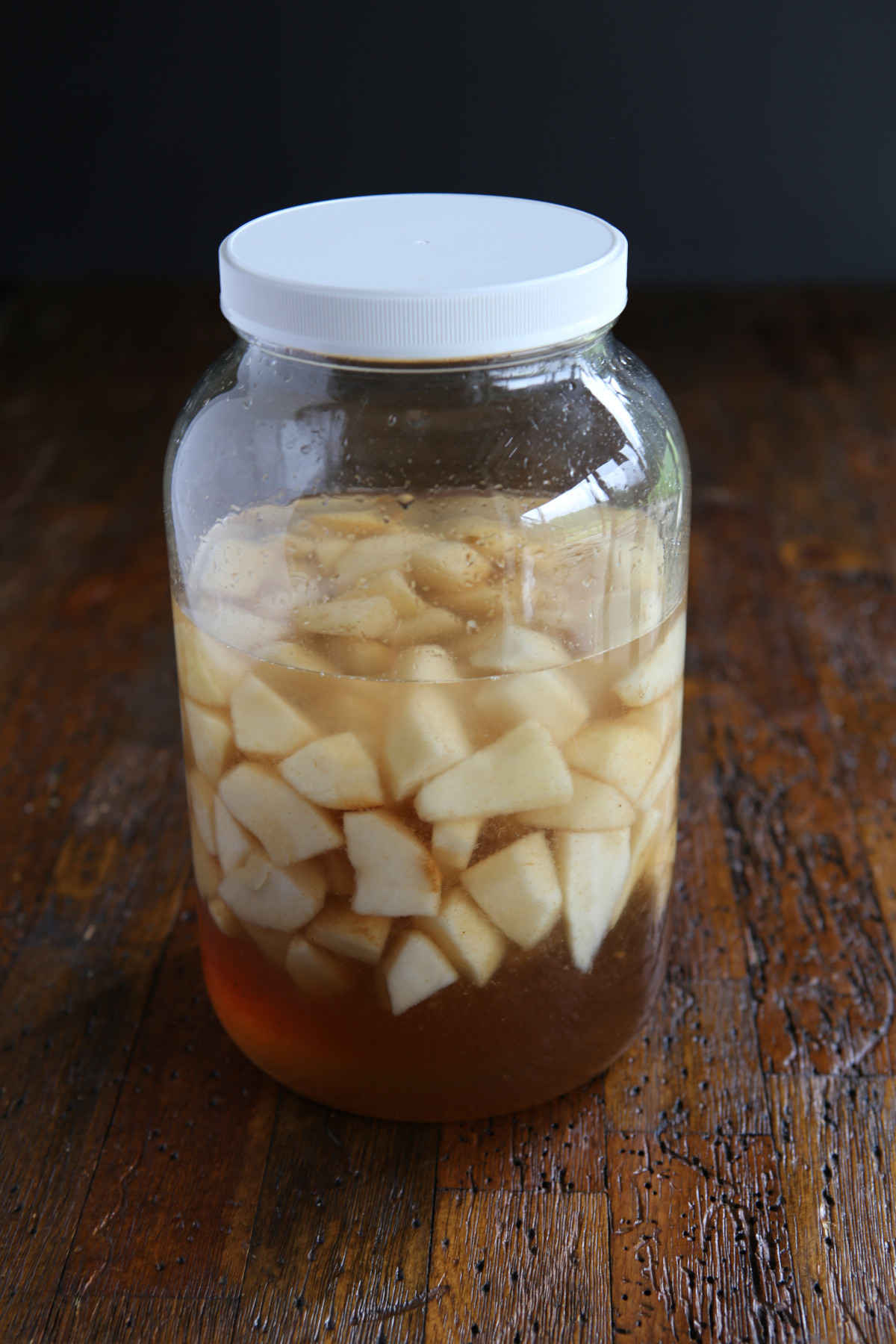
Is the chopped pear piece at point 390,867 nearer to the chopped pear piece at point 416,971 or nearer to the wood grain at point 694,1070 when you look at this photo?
the chopped pear piece at point 416,971

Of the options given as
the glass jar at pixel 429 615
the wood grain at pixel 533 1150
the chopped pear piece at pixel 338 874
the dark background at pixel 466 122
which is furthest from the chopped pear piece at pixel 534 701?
the dark background at pixel 466 122

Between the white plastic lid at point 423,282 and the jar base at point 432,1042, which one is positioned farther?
the jar base at point 432,1042

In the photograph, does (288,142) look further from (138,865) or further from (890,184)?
(138,865)

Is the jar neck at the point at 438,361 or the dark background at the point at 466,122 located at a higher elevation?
the jar neck at the point at 438,361

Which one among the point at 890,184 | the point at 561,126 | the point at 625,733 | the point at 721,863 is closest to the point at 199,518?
the point at 625,733

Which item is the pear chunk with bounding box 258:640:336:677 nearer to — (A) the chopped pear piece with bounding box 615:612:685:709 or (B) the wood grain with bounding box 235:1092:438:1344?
(A) the chopped pear piece with bounding box 615:612:685:709

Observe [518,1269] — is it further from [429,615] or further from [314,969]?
[429,615]

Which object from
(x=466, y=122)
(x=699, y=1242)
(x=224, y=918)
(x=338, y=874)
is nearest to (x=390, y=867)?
(x=338, y=874)
